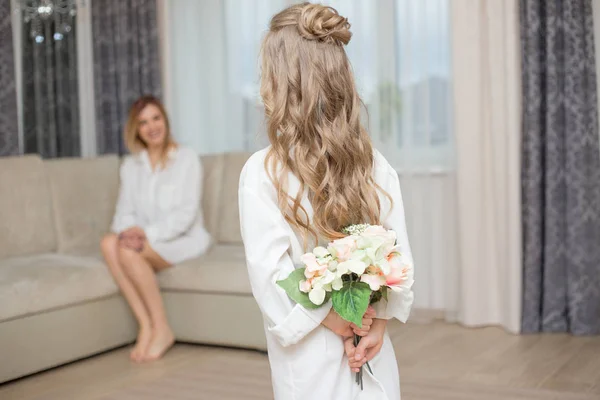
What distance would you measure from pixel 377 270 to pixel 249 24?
3779 mm

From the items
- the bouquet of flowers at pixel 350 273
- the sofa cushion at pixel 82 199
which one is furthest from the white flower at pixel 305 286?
the sofa cushion at pixel 82 199

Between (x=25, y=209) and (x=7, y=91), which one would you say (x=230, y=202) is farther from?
(x=7, y=91)

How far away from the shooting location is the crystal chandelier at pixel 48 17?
5824 mm

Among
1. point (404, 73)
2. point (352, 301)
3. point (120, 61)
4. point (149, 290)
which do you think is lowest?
point (149, 290)

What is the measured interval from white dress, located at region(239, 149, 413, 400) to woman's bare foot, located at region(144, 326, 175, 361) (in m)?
2.36

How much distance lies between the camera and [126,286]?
4.20m

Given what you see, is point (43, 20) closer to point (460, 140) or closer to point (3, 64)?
point (3, 64)

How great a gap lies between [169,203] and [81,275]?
666 mm

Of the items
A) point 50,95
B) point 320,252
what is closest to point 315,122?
point 320,252

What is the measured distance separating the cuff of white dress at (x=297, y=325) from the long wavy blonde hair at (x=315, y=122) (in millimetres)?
159

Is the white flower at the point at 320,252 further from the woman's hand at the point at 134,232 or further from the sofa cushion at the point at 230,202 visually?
the sofa cushion at the point at 230,202

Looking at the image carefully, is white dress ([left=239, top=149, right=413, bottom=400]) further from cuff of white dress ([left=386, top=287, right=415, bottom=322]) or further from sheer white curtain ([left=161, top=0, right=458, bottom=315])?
sheer white curtain ([left=161, top=0, right=458, bottom=315])

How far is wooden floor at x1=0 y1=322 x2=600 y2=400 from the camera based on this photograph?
11.2 ft

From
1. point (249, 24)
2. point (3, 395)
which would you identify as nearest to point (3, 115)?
point (249, 24)
